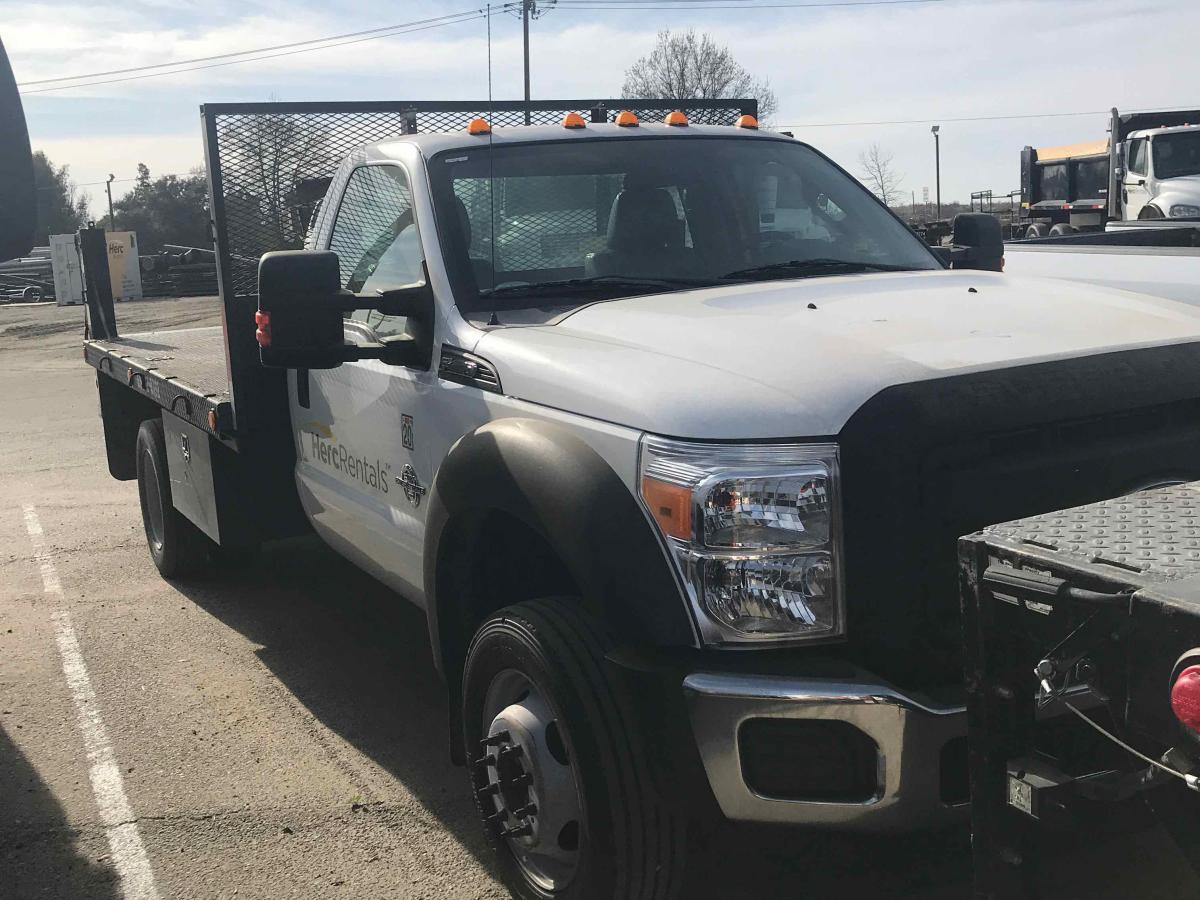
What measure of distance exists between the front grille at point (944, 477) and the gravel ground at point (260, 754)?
654mm

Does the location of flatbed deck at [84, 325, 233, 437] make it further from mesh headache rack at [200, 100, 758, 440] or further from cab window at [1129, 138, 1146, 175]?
cab window at [1129, 138, 1146, 175]

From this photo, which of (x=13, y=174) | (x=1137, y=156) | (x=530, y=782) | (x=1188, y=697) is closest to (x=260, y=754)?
(x=530, y=782)

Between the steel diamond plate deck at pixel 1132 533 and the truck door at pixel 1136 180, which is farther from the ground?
the truck door at pixel 1136 180

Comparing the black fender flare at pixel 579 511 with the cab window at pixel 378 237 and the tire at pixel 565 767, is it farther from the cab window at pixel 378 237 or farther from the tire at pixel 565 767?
the cab window at pixel 378 237

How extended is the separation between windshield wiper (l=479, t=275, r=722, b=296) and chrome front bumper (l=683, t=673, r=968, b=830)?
60.1 inches

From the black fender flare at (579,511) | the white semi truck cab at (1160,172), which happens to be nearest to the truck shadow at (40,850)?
the black fender flare at (579,511)

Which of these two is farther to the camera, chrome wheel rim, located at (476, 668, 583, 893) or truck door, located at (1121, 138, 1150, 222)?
truck door, located at (1121, 138, 1150, 222)

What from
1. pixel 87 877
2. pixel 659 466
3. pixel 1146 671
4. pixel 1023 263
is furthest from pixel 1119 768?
pixel 1023 263

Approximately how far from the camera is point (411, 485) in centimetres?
388

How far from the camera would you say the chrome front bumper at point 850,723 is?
8.20 ft

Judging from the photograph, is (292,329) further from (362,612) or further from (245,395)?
(362,612)

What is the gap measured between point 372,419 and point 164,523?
284cm

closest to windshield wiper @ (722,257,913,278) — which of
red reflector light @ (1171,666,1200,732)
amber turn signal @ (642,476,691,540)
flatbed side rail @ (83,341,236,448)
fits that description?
amber turn signal @ (642,476,691,540)

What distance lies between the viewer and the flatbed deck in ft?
17.0
